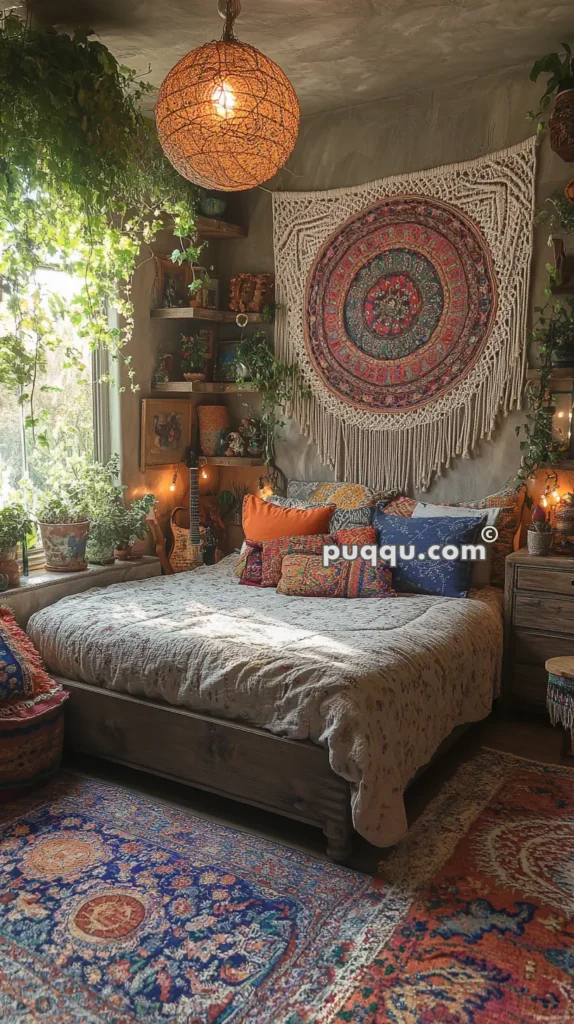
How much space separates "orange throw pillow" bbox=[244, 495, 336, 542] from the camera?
4027mm

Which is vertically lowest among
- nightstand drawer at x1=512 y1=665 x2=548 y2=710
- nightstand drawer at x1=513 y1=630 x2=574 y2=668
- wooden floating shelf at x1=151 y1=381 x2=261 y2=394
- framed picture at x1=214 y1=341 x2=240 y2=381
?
nightstand drawer at x1=512 y1=665 x2=548 y2=710

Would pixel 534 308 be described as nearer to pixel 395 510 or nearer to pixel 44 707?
pixel 395 510

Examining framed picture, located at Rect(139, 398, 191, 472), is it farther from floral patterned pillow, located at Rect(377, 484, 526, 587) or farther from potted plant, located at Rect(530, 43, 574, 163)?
potted plant, located at Rect(530, 43, 574, 163)

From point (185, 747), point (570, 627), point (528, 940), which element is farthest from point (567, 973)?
point (570, 627)

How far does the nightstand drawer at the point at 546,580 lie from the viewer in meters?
3.40

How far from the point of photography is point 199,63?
2.40 m

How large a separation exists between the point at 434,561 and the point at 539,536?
48 centimetres

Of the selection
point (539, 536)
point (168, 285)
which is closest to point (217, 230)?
point (168, 285)

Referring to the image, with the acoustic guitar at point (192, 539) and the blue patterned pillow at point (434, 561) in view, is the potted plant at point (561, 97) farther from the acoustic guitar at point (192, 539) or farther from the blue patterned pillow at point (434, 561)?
the acoustic guitar at point (192, 539)

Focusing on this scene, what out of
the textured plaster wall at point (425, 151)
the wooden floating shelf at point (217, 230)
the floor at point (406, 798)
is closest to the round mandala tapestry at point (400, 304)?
the textured plaster wall at point (425, 151)

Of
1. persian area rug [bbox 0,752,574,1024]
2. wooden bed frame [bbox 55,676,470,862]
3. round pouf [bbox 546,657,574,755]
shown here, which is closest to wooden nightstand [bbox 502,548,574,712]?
round pouf [bbox 546,657,574,755]

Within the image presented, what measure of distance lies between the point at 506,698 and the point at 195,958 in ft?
6.71

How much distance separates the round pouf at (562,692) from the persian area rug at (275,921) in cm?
41

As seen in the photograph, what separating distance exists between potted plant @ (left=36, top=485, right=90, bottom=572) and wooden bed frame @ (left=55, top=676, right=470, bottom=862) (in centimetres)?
76
